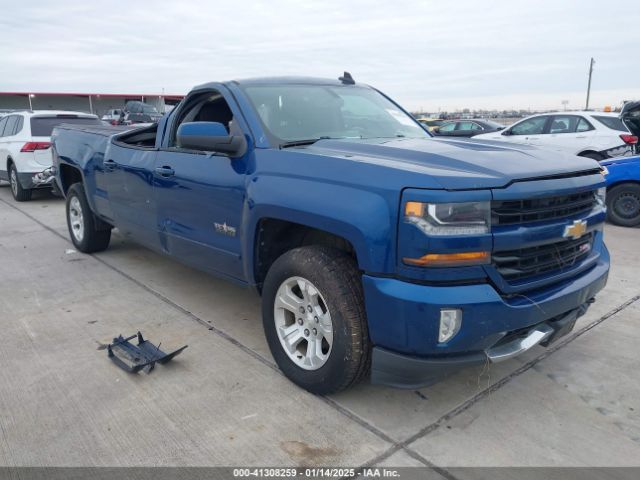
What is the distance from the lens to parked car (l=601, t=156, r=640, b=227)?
7.66m

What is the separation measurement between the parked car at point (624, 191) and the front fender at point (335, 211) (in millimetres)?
6379

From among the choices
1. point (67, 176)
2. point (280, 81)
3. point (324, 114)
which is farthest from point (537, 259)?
point (67, 176)

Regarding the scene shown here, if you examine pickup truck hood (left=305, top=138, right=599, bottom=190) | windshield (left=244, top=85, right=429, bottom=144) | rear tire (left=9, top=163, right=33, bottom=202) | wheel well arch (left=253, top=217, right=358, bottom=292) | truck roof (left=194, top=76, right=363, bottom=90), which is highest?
truck roof (left=194, top=76, right=363, bottom=90)

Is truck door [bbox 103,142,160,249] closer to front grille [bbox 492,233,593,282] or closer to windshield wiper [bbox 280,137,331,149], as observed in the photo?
windshield wiper [bbox 280,137,331,149]

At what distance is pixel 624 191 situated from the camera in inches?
308

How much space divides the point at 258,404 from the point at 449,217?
5.00 ft

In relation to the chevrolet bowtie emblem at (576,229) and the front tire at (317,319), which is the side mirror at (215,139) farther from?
the chevrolet bowtie emblem at (576,229)

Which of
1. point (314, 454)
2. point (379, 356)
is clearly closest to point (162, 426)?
point (314, 454)

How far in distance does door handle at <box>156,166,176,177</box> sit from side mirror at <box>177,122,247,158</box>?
0.68m

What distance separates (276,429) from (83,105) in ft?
144

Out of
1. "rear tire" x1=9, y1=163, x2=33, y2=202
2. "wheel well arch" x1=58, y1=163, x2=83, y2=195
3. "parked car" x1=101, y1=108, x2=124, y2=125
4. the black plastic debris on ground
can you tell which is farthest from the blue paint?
"parked car" x1=101, y1=108, x2=124, y2=125

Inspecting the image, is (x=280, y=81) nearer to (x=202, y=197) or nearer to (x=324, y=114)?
(x=324, y=114)

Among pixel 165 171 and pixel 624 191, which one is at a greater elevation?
pixel 165 171

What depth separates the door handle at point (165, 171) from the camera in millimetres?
4094
